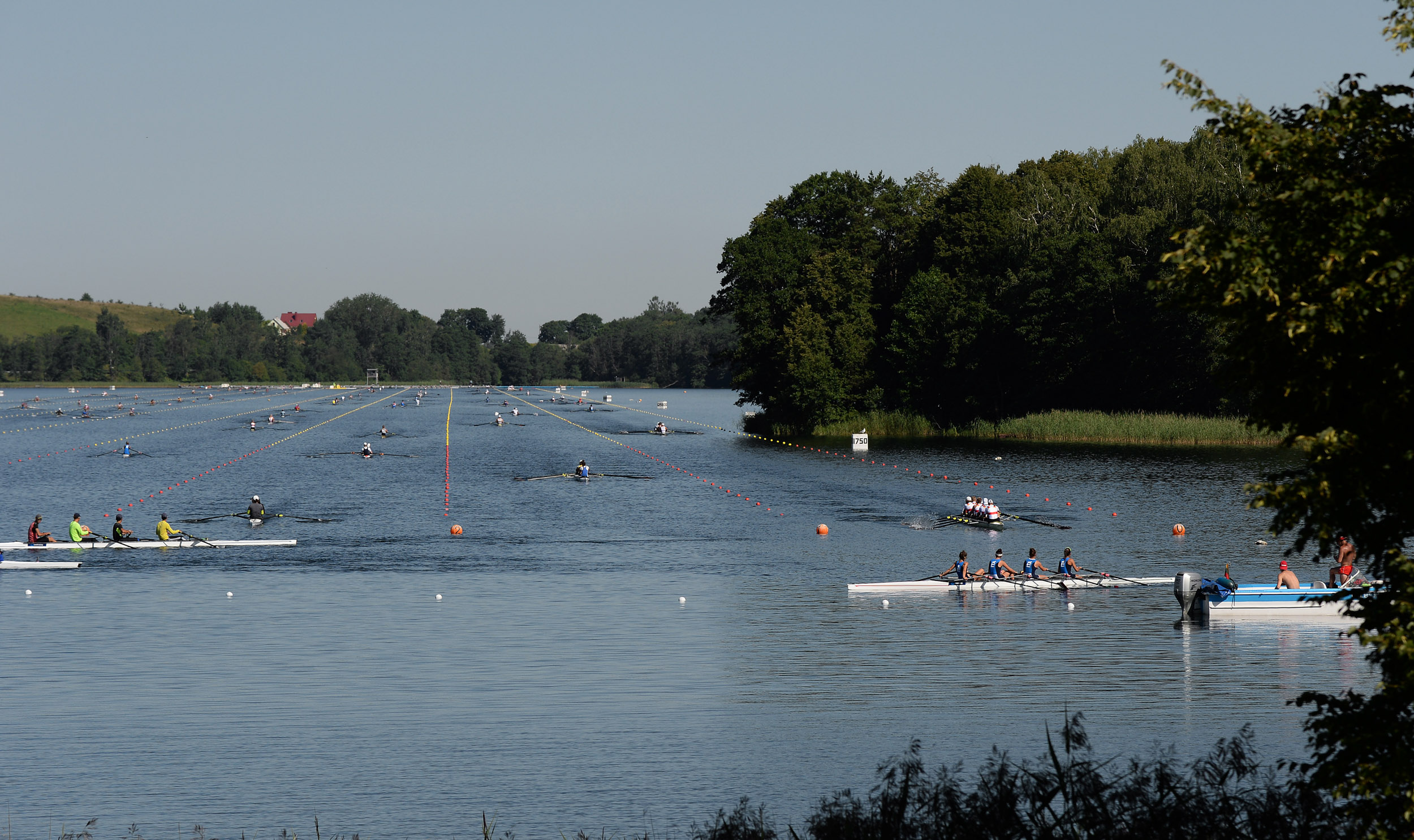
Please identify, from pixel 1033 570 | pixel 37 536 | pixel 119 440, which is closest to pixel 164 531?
pixel 37 536

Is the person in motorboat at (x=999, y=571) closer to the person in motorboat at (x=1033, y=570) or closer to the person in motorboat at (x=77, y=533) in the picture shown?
the person in motorboat at (x=1033, y=570)

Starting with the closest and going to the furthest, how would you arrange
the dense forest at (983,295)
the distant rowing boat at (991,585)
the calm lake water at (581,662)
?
the calm lake water at (581,662)
the distant rowing boat at (991,585)
the dense forest at (983,295)

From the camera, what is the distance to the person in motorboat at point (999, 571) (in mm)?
42219

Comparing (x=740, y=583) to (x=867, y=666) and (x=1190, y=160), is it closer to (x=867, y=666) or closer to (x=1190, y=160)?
(x=867, y=666)

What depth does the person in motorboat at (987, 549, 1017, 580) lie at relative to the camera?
42.2 meters

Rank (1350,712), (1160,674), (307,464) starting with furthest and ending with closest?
(307,464)
(1160,674)
(1350,712)

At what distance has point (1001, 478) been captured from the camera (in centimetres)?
8012

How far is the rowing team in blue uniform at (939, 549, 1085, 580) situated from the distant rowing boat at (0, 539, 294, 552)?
29.2 m

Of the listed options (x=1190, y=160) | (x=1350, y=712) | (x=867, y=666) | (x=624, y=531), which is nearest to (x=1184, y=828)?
(x=1350, y=712)

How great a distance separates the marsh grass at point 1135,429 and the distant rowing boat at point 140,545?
71.9m

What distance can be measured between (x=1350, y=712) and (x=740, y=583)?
32.9 m

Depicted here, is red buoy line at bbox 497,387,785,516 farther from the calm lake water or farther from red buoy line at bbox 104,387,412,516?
red buoy line at bbox 104,387,412,516

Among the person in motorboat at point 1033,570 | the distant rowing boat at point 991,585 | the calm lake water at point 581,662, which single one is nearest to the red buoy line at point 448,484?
the calm lake water at point 581,662


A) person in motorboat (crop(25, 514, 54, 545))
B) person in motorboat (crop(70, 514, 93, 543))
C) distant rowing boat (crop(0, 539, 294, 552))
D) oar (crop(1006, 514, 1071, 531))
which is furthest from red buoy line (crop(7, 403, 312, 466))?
oar (crop(1006, 514, 1071, 531))
